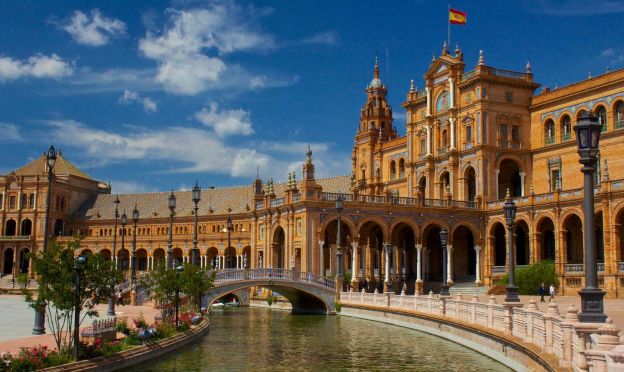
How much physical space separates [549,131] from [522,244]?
33.9 feet

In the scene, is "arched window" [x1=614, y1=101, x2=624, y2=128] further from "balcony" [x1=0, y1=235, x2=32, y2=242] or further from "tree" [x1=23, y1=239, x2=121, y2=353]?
"balcony" [x1=0, y1=235, x2=32, y2=242]

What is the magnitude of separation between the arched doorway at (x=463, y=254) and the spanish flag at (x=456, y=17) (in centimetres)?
1851

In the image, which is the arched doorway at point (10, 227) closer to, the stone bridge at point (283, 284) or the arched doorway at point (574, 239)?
the stone bridge at point (283, 284)

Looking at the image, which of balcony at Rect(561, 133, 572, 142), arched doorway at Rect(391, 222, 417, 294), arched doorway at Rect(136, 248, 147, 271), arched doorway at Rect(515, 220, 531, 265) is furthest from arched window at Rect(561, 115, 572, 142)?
arched doorway at Rect(136, 248, 147, 271)

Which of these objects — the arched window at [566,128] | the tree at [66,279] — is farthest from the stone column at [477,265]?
the tree at [66,279]

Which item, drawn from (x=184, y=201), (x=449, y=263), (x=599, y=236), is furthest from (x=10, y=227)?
(x=599, y=236)

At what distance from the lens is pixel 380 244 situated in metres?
68.1

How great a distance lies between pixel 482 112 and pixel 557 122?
6.42 metres

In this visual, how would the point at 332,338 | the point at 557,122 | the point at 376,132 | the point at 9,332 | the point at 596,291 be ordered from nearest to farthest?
the point at 596,291 < the point at 9,332 < the point at 332,338 < the point at 557,122 < the point at 376,132

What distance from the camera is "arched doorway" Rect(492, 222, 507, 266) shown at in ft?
210

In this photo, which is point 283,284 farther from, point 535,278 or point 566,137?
point 566,137

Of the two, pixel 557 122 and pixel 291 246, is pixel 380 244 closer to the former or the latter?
pixel 291 246

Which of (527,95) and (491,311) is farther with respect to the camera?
(527,95)

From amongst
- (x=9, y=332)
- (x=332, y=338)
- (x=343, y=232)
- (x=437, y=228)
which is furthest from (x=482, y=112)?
(x=9, y=332)
